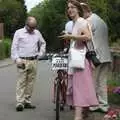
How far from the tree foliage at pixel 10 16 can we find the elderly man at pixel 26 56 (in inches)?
1858

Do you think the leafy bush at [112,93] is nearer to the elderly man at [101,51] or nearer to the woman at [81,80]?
the elderly man at [101,51]


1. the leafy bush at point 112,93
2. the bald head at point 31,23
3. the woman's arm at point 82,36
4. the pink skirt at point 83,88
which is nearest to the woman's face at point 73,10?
the woman's arm at point 82,36

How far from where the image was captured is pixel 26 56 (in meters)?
10.8

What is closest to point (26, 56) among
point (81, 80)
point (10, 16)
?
point (81, 80)

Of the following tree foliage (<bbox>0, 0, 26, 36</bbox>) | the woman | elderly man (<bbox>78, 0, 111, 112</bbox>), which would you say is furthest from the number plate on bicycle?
tree foliage (<bbox>0, 0, 26, 36</bbox>)

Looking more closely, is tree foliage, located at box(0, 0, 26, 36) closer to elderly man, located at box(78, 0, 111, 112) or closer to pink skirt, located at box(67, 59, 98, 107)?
elderly man, located at box(78, 0, 111, 112)

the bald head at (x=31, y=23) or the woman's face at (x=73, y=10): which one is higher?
the woman's face at (x=73, y=10)

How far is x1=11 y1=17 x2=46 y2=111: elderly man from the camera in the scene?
35.1 feet

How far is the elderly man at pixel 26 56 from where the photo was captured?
35.1ft

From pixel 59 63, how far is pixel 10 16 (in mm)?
50977

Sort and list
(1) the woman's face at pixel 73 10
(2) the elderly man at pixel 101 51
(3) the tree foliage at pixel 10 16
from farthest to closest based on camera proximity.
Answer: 1. (3) the tree foliage at pixel 10 16
2. (2) the elderly man at pixel 101 51
3. (1) the woman's face at pixel 73 10

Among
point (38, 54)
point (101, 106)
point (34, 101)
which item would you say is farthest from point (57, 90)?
point (34, 101)

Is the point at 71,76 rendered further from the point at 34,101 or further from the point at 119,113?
the point at 34,101

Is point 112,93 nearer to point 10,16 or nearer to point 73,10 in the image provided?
point 73,10
